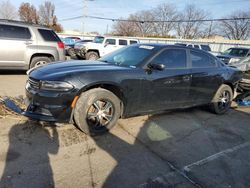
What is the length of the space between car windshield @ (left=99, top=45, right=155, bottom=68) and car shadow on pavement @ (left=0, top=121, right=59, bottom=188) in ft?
5.87

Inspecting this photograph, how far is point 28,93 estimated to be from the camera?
3.96m

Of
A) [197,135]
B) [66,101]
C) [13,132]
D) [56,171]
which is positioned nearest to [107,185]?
[56,171]

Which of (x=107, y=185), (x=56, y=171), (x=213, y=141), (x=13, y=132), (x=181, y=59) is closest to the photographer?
(x=107, y=185)

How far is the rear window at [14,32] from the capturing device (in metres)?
7.81

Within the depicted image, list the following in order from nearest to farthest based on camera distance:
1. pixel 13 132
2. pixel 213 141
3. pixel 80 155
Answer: pixel 80 155, pixel 13 132, pixel 213 141

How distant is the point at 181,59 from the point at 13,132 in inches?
138

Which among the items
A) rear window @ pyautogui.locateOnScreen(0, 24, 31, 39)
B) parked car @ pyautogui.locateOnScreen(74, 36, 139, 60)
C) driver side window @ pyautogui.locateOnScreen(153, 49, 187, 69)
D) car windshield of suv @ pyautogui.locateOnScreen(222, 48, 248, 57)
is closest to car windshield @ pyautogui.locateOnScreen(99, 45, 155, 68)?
driver side window @ pyautogui.locateOnScreen(153, 49, 187, 69)

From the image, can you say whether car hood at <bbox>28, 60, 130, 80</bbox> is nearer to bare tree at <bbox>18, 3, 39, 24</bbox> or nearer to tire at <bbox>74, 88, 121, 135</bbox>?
tire at <bbox>74, 88, 121, 135</bbox>

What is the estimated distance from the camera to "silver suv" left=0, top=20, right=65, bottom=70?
7832mm

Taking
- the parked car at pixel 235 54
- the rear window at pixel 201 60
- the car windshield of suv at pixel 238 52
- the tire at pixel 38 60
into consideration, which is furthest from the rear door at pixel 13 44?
the car windshield of suv at pixel 238 52

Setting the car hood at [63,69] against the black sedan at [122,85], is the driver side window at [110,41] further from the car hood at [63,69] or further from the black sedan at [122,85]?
the car hood at [63,69]

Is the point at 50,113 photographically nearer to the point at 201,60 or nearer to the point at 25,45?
the point at 201,60

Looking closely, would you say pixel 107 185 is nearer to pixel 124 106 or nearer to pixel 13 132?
pixel 124 106

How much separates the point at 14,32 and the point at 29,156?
240 inches
